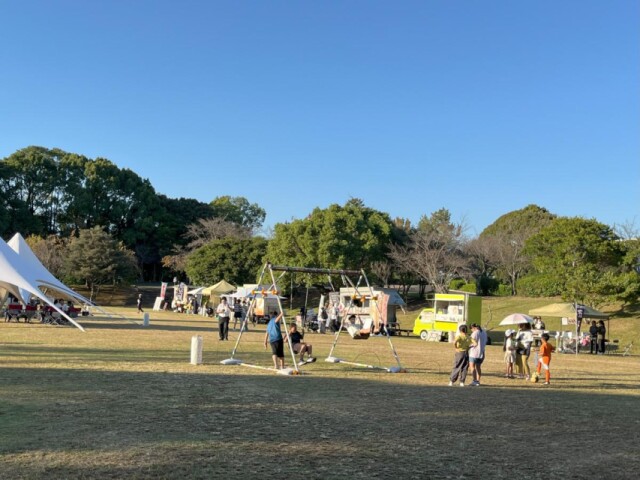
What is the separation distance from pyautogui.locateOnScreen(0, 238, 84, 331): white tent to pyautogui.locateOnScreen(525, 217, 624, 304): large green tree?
26024 mm

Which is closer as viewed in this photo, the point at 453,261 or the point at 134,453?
the point at 134,453

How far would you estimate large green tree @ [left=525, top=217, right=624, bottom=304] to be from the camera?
113ft

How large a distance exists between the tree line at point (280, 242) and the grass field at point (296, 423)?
25042 mm

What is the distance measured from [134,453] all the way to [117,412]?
234 cm

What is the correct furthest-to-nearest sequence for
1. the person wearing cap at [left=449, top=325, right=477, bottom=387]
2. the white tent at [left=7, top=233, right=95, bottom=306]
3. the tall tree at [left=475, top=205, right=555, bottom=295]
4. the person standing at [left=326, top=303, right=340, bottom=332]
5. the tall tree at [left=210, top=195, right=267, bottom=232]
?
the tall tree at [left=210, top=195, right=267, bottom=232] → the tall tree at [left=475, top=205, right=555, bottom=295] → the person standing at [left=326, top=303, right=340, bottom=332] → the white tent at [left=7, top=233, right=95, bottom=306] → the person wearing cap at [left=449, top=325, right=477, bottom=387]

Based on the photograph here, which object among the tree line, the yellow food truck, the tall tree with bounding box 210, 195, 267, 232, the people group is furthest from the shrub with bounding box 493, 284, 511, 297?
the tall tree with bounding box 210, 195, 267, 232

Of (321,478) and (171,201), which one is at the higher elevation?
(171,201)

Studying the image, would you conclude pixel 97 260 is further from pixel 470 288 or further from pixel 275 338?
pixel 275 338

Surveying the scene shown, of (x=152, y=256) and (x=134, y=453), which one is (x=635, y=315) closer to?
(x=134, y=453)

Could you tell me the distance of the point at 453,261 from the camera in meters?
49.4

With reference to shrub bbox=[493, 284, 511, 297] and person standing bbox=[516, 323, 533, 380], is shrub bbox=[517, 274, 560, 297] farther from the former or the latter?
person standing bbox=[516, 323, 533, 380]

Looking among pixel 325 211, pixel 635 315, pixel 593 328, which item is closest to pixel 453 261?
pixel 325 211

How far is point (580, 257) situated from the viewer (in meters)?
37.8

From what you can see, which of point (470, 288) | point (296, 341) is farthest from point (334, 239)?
point (296, 341)
